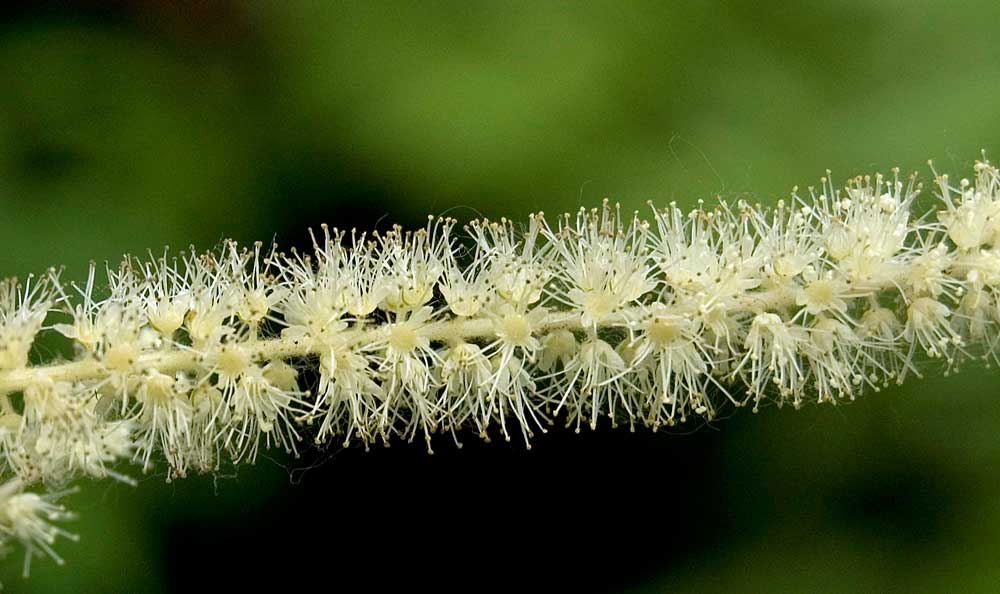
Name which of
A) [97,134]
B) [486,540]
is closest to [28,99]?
[97,134]

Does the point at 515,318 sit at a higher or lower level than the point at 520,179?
lower

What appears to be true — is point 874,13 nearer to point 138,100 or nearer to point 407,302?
point 407,302

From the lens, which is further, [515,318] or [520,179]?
[520,179]

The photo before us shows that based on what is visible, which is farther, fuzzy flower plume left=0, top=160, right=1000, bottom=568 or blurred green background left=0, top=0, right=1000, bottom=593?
blurred green background left=0, top=0, right=1000, bottom=593
